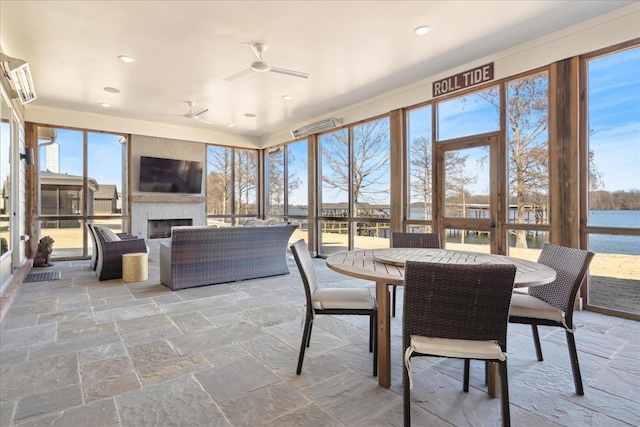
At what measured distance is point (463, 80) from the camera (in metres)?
4.53

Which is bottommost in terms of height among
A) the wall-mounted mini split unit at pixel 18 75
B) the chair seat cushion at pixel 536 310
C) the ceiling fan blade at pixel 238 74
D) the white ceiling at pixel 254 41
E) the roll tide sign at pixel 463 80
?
the chair seat cushion at pixel 536 310

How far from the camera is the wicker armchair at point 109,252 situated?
4.84 meters

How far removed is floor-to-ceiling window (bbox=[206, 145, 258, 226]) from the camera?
336 inches

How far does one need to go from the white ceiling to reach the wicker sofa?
2220mm

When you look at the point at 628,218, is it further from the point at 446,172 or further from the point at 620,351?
the point at 446,172

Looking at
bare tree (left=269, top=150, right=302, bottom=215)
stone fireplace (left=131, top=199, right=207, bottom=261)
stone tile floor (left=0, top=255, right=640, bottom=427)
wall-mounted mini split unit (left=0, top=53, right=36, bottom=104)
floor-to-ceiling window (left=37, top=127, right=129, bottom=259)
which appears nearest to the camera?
stone tile floor (left=0, top=255, right=640, bottom=427)

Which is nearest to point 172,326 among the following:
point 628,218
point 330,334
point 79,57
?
point 330,334

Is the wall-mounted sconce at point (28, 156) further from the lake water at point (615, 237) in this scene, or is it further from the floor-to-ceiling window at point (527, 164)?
the lake water at point (615, 237)

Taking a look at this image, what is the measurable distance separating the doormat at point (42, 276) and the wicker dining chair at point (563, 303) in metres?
5.87

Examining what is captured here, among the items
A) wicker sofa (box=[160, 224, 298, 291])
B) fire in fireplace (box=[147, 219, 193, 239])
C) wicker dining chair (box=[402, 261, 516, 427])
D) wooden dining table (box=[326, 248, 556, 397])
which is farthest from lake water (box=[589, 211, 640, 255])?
fire in fireplace (box=[147, 219, 193, 239])

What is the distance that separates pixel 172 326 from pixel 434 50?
4.15 meters

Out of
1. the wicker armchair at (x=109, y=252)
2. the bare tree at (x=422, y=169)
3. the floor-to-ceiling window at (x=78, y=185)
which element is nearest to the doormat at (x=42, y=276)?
the wicker armchair at (x=109, y=252)

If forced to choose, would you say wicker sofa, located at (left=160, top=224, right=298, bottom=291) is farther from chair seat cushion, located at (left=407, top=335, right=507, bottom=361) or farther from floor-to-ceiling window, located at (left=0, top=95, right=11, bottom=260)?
chair seat cushion, located at (left=407, top=335, right=507, bottom=361)

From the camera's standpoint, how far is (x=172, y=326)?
3.04 metres
